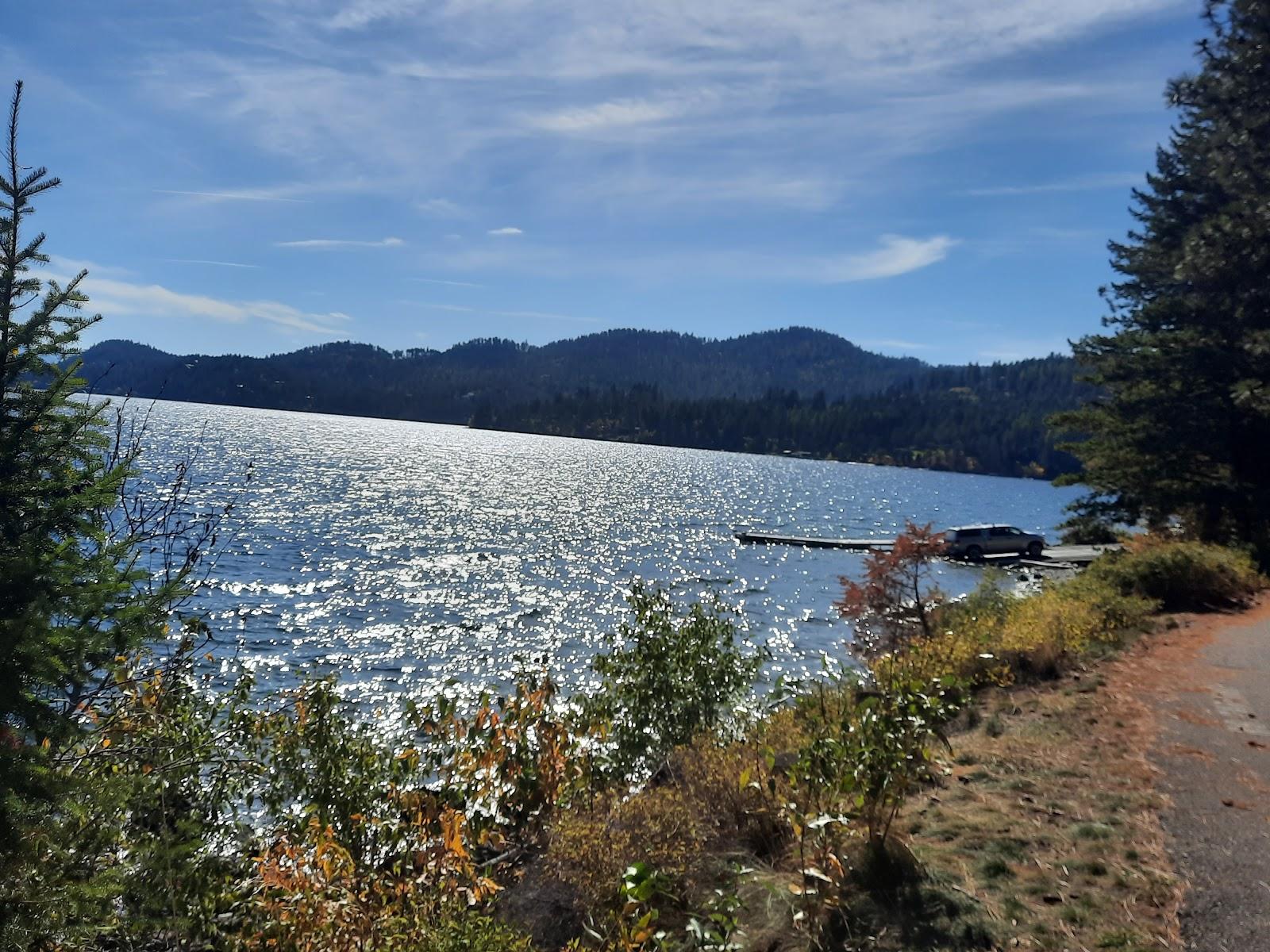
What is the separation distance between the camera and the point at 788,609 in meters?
34.0

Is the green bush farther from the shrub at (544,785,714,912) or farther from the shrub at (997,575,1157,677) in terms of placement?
the shrub at (544,785,714,912)

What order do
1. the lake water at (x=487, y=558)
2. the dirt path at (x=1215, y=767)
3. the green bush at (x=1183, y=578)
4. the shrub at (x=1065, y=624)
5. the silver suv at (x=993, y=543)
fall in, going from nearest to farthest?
the dirt path at (x=1215, y=767) → the shrub at (x=1065, y=624) → the green bush at (x=1183, y=578) → the lake water at (x=487, y=558) → the silver suv at (x=993, y=543)

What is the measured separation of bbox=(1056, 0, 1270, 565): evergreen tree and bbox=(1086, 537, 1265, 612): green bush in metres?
3.76

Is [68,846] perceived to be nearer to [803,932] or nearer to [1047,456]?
[803,932]

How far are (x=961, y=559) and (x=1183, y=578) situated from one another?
34499 mm

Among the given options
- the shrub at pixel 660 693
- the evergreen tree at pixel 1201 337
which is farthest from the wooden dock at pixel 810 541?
the shrub at pixel 660 693

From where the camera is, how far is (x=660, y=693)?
9.27 m

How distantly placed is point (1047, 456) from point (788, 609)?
186 metres

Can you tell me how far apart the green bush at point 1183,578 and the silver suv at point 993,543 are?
104 ft

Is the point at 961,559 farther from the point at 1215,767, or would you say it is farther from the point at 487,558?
the point at 1215,767

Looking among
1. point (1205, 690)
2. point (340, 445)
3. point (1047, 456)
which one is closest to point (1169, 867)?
point (1205, 690)

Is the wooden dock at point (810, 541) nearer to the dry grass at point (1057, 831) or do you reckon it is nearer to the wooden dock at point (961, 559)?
the wooden dock at point (961, 559)

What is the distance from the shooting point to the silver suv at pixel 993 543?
47.2 metres

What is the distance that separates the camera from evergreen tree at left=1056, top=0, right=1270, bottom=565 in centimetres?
1611
